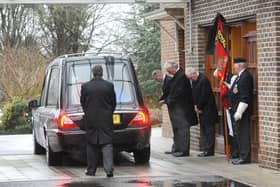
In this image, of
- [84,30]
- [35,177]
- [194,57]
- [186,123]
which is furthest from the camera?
[84,30]

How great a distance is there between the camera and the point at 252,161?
14.7 meters

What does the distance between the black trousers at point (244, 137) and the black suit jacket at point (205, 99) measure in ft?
5.11

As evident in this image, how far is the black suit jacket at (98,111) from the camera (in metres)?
12.9

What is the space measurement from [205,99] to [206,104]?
12 cm

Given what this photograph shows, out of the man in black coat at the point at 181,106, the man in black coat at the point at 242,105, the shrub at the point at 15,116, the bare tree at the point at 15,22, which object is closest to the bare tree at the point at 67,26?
the bare tree at the point at 15,22

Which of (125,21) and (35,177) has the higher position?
(125,21)

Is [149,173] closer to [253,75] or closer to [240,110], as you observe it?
[240,110]

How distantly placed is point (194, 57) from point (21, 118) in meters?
9.98

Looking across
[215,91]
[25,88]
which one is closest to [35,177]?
[215,91]

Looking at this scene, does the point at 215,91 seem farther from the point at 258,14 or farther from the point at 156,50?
the point at 156,50

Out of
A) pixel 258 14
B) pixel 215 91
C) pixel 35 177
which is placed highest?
pixel 258 14

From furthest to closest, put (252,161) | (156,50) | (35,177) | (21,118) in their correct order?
(156,50), (21,118), (252,161), (35,177)

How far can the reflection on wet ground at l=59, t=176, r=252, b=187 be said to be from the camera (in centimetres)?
1198

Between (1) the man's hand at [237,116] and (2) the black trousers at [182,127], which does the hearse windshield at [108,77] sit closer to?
(2) the black trousers at [182,127]
